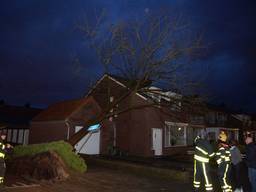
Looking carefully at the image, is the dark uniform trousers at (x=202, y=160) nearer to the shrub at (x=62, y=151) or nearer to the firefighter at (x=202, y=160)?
the firefighter at (x=202, y=160)

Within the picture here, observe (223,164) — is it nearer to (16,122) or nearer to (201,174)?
(201,174)

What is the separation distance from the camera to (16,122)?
127 ft

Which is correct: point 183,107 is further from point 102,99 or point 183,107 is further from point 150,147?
point 102,99

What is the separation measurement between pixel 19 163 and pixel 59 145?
206 centimetres

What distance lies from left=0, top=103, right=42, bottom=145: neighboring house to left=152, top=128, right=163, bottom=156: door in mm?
12347

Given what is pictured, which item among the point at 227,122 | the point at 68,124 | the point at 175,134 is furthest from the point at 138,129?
the point at 227,122

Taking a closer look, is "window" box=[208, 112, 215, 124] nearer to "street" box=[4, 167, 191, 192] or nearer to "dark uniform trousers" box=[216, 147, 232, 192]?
"street" box=[4, 167, 191, 192]

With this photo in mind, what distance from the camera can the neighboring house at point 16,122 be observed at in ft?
112

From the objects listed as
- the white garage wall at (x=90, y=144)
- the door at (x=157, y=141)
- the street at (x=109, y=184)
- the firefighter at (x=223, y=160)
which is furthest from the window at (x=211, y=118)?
the firefighter at (x=223, y=160)

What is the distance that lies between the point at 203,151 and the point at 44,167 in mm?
7371

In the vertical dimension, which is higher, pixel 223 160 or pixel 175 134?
pixel 175 134

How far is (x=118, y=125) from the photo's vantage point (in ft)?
103

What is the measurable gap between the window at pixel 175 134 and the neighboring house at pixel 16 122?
13597 mm

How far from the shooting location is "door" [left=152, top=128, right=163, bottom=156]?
29998mm
